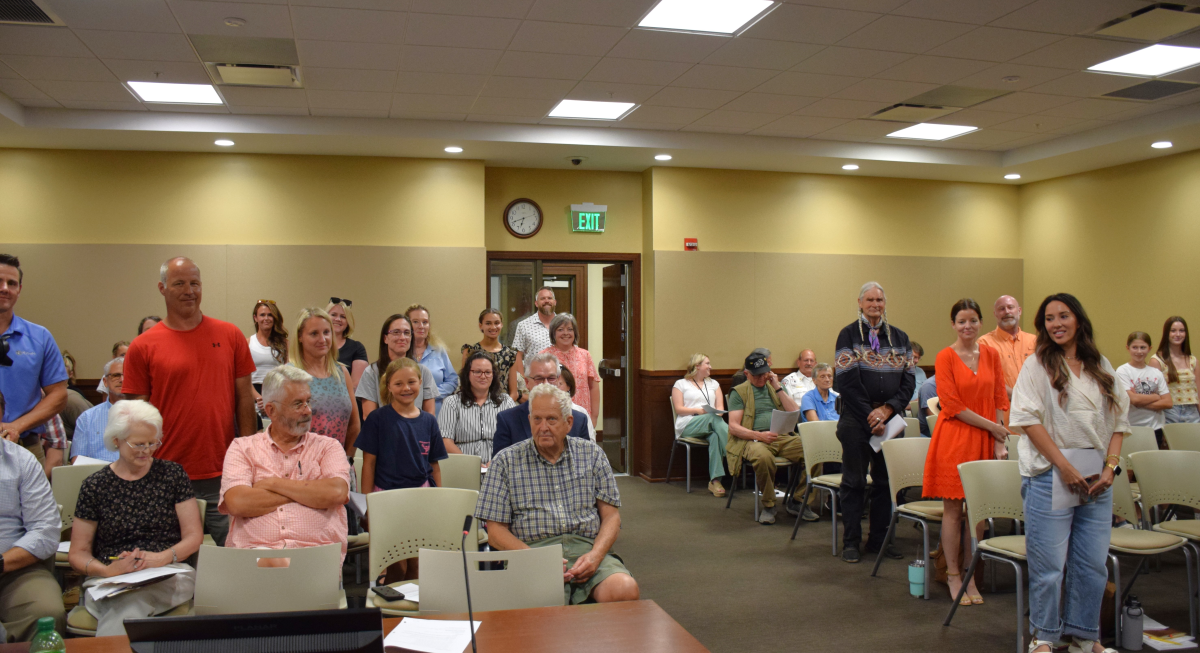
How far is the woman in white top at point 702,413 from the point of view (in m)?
7.64

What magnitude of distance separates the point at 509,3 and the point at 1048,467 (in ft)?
11.7

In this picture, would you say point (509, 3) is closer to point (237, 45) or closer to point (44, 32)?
point (237, 45)

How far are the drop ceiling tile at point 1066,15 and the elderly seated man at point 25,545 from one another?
5.39 m

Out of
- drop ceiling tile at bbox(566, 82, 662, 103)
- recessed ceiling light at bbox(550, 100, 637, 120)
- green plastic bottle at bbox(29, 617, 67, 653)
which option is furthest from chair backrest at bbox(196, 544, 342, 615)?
recessed ceiling light at bbox(550, 100, 637, 120)

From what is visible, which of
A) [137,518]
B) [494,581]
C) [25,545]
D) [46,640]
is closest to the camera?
[46,640]

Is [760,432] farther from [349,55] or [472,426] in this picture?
[349,55]

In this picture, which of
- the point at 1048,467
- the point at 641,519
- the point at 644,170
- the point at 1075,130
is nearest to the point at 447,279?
the point at 644,170

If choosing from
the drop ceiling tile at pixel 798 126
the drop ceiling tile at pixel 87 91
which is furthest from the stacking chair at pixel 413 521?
the drop ceiling tile at pixel 798 126

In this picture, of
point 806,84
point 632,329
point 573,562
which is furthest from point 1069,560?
point 632,329

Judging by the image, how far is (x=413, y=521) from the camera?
338 centimetres

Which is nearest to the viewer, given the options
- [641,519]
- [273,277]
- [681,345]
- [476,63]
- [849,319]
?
[476,63]

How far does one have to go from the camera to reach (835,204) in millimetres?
8891

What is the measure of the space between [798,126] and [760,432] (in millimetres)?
2808

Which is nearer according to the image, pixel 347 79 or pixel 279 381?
pixel 279 381
